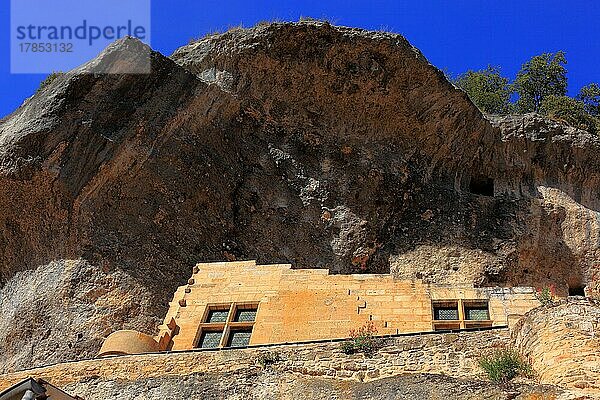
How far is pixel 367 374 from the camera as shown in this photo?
13.2 meters

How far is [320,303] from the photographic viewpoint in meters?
16.8

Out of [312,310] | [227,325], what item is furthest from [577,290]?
[227,325]

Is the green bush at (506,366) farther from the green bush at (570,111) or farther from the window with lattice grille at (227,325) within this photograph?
the green bush at (570,111)

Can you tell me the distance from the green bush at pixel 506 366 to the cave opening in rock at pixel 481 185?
14.5 meters

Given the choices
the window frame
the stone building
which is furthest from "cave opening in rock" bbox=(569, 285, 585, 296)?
the window frame

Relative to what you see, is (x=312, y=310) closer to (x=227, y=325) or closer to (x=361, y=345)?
(x=227, y=325)

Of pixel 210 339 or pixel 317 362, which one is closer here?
pixel 317 362

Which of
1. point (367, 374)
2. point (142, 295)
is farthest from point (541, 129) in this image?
point (367, 374)

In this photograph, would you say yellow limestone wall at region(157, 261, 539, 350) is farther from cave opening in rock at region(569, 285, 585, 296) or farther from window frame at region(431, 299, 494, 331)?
cave opening in rock at region(569, 285, 585, 296)

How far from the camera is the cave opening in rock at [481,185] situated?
1049 inches

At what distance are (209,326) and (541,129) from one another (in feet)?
47.8

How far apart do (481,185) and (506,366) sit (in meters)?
15.3

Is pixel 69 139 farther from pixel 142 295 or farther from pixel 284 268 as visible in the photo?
pixel 284 268

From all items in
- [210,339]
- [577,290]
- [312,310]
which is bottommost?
[210,339]
